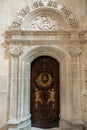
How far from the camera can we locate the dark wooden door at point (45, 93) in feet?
11.8

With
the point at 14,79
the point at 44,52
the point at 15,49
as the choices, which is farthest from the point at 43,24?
the point at 14,79

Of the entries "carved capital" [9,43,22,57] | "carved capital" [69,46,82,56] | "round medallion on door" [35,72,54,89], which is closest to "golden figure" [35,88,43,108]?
"round medallion on door" [35,72,54,89]

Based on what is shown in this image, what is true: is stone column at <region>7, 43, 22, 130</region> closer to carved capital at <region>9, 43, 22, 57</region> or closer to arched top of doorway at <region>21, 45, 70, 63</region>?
carved capital at <region>9, 43, 22, 57</region>

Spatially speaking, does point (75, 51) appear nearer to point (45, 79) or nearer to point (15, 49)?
point (45, 79)

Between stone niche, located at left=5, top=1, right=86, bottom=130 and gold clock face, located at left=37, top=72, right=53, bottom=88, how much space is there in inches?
11.4

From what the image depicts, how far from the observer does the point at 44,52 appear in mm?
3479

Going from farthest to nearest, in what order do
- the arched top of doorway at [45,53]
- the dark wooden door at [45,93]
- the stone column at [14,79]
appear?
the dark wooden door at [45,93] → the arched top of doorway at [45,53] → the stone column at [14,79]

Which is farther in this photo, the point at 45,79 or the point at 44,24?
the point at 45,79

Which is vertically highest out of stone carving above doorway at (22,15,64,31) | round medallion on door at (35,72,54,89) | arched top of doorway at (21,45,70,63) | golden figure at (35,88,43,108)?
stone carving above doorway at (22,15,64,31)

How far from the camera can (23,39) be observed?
3367 mm

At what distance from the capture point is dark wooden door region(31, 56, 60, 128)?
11.8 feet

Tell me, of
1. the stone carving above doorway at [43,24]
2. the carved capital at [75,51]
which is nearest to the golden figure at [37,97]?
the carved capital at [75,51]

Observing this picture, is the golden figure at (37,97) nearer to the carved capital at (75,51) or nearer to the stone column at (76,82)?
the stone column at (76,82)

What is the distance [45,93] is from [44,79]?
1.05 ft
